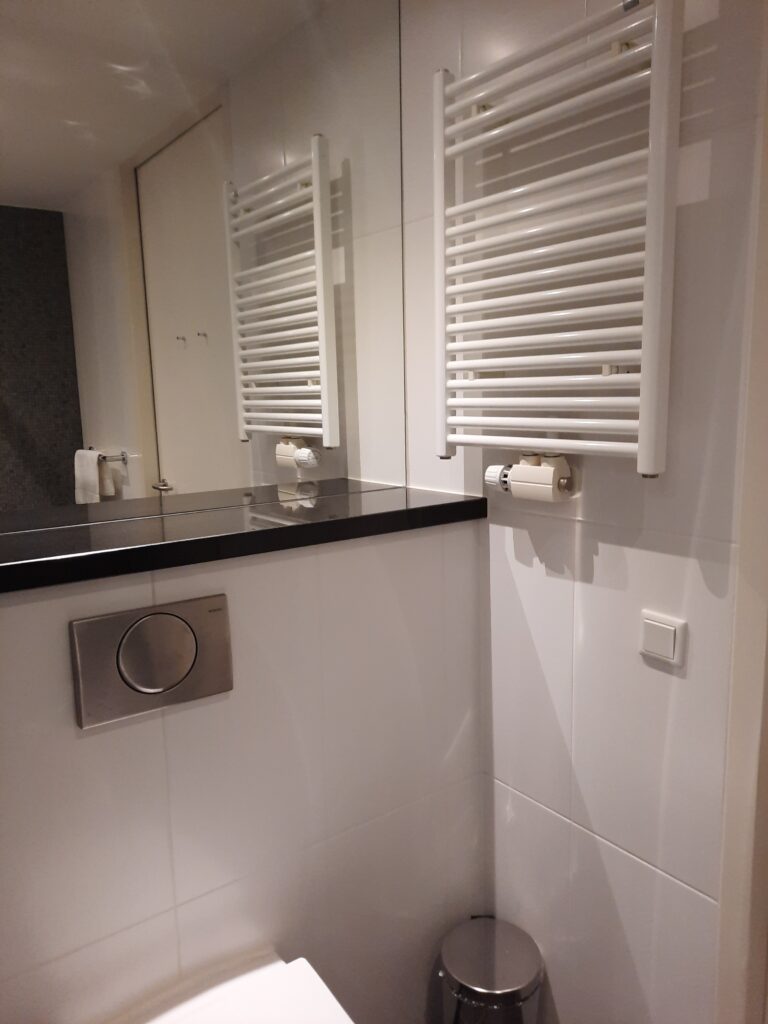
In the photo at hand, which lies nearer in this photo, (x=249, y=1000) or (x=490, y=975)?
(x=249, y=1000)

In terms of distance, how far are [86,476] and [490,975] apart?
1227 millimetres

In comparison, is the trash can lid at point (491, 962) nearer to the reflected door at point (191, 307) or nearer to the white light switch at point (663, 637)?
the white light switch at point (663, 637)

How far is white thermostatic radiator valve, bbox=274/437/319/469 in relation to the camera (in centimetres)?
162

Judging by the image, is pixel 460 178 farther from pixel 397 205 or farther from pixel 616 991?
pixel 616 991

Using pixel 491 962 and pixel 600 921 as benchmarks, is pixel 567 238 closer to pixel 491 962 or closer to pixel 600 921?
pixel 600 921

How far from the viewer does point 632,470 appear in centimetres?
115

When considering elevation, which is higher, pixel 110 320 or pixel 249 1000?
pixel 110 320

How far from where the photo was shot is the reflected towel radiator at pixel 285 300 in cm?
153

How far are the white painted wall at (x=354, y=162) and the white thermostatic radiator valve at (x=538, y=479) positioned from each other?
0.45 metres

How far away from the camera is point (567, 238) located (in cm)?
122

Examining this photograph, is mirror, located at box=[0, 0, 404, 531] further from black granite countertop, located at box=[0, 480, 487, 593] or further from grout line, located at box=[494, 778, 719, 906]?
grout line, located at box=[494, 778, 719, 906]

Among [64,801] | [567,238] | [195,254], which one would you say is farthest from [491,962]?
[195,254]

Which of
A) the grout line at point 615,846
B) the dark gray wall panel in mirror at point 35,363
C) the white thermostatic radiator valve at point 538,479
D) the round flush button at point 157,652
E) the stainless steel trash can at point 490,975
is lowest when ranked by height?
the stainless steel trash can at point 490,975

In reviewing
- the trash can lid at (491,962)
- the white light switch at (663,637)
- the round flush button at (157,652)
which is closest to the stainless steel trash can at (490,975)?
the trash can lid at (491,962)
